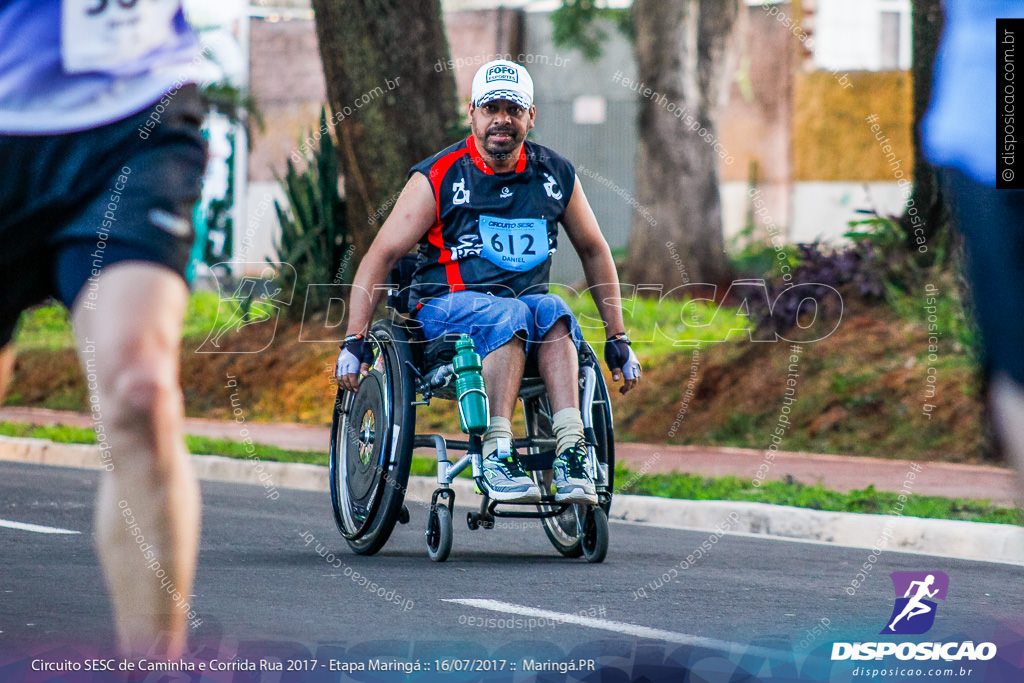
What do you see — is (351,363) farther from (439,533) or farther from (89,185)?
(89,185)

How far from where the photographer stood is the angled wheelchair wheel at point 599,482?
19.1 feet

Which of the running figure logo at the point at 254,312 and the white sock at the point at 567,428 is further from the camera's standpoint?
the running figure logo at the point at 254,312

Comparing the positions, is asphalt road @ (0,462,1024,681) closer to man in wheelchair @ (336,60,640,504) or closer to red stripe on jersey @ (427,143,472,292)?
man in wheelchair @ (336,60,640,504)

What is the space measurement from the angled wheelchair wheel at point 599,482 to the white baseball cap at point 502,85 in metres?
1.10

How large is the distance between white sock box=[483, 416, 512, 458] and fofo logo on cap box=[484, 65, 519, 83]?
1.29 metres

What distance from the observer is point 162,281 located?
A: 270cm

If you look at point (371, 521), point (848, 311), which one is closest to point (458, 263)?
point (371, 521)

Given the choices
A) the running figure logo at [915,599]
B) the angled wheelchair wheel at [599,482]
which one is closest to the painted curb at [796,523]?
the running figure logo at [915,599]

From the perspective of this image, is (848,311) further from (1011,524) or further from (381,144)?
(1011,524)

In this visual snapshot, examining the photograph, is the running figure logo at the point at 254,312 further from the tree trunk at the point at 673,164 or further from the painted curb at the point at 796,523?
the painted curb at the point at 796,523

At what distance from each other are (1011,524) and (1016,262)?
14.8 ft

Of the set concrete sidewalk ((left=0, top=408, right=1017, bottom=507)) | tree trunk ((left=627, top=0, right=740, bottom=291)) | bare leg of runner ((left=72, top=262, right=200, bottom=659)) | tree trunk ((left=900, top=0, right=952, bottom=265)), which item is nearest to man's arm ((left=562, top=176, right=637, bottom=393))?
concrete sidewalk ((left=0, top=408, right=1017, bottom=507))

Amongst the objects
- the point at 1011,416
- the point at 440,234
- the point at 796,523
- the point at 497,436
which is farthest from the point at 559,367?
the point at 1011,416

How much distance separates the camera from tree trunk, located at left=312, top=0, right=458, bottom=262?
12242 mm
